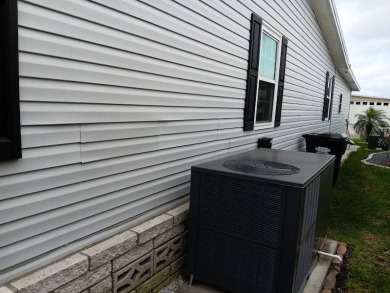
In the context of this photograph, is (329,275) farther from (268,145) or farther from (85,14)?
(85,14)

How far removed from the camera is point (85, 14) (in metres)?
1.87

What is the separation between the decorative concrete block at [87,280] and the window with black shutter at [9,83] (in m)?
0.86

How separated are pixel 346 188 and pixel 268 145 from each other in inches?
108

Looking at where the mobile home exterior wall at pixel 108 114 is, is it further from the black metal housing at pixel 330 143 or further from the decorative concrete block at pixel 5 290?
the black metal housing at pixel 330 143

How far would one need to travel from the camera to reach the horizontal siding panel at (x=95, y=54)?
161 cm

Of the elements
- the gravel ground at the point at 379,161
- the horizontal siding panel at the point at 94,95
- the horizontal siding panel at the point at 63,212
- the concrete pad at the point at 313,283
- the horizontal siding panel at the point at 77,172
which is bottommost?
the gravel ground at the point at 379,161

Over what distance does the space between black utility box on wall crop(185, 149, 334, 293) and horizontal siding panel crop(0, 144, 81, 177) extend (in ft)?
3.42

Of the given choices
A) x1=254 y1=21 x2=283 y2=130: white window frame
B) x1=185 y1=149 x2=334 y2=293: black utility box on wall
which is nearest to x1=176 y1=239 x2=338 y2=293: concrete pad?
x1=185 y1=149 x2=334 y2=293: black utility box on wall

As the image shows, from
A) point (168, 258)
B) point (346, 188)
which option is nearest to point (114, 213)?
point (168, 258)

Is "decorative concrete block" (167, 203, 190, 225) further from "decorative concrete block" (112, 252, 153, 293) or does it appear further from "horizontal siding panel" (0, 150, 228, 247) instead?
"decorative concrete block" (112, 252, 153, 293)

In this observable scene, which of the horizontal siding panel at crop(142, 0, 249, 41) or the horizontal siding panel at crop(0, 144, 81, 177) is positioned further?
the horizontal siding panel at crop(142, 0, 249, 41)

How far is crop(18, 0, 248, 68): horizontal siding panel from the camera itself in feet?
5.51

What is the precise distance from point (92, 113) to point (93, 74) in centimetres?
25

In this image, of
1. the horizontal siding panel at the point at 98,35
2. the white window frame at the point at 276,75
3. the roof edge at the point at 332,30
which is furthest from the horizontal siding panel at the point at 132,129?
the roof edge at the point at 332,30
